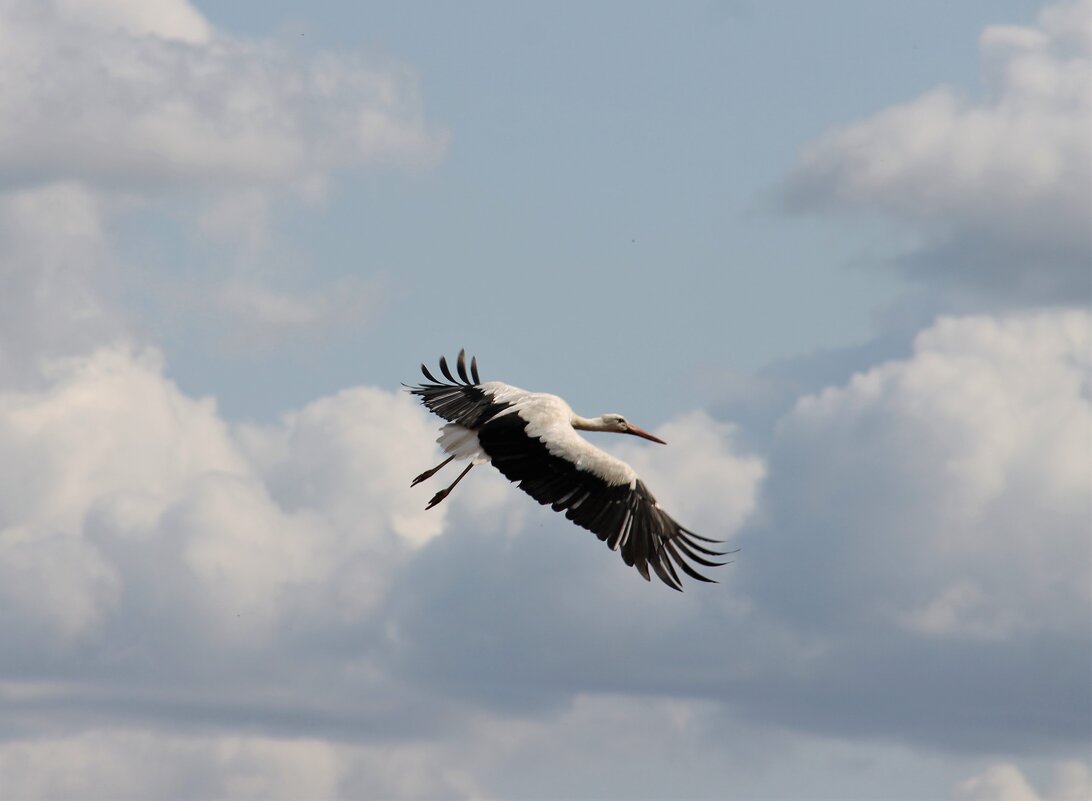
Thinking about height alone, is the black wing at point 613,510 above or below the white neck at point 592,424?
Result: below

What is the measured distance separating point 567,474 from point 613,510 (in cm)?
116

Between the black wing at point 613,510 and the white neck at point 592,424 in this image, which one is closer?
the black wing at point 613,510

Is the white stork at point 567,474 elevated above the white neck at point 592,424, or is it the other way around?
the white neck at point 592,424

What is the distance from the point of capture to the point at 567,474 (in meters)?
36.3

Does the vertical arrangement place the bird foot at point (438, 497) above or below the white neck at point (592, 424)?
below

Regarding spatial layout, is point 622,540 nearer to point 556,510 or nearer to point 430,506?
point 556,510

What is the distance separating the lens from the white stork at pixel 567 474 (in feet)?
115

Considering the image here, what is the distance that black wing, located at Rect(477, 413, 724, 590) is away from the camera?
3491cm

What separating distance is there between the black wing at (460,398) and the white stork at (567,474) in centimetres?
5

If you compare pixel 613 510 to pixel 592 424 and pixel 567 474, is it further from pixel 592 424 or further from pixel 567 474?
pixel 592 424

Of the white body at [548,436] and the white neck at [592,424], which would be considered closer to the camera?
the white body at [548,436]

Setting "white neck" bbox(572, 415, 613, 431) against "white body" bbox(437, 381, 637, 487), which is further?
"white neck" bbox(572, 415, 613, 431)

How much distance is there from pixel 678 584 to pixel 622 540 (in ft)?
5.10

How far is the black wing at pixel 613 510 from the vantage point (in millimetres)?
34906
